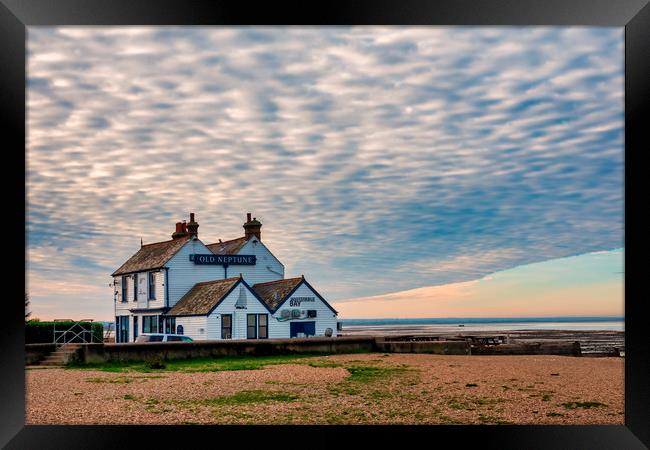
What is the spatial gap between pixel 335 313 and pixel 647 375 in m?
22.5

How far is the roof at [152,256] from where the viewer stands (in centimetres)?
2901

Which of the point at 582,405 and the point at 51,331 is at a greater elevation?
the point at 51,331

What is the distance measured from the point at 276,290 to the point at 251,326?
1874 mm

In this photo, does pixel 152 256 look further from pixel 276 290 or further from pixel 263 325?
pixel 263 325

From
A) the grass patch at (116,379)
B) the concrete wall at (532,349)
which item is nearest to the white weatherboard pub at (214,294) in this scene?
the concrete wall at (532,349)

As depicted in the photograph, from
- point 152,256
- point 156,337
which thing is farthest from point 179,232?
point 156,337

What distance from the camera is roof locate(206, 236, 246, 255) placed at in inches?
1195

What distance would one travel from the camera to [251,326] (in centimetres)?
2736

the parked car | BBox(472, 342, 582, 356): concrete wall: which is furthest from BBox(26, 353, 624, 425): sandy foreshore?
the parked car

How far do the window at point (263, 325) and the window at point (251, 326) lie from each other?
0.54 feet

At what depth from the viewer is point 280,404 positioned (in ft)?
35.5

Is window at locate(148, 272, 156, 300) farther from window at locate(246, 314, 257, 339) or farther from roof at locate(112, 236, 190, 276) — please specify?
window at locate(246, 314, 257, 339)

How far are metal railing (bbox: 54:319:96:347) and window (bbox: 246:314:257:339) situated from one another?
550cm

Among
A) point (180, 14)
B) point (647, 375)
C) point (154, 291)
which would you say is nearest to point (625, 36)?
point (647, 375)
